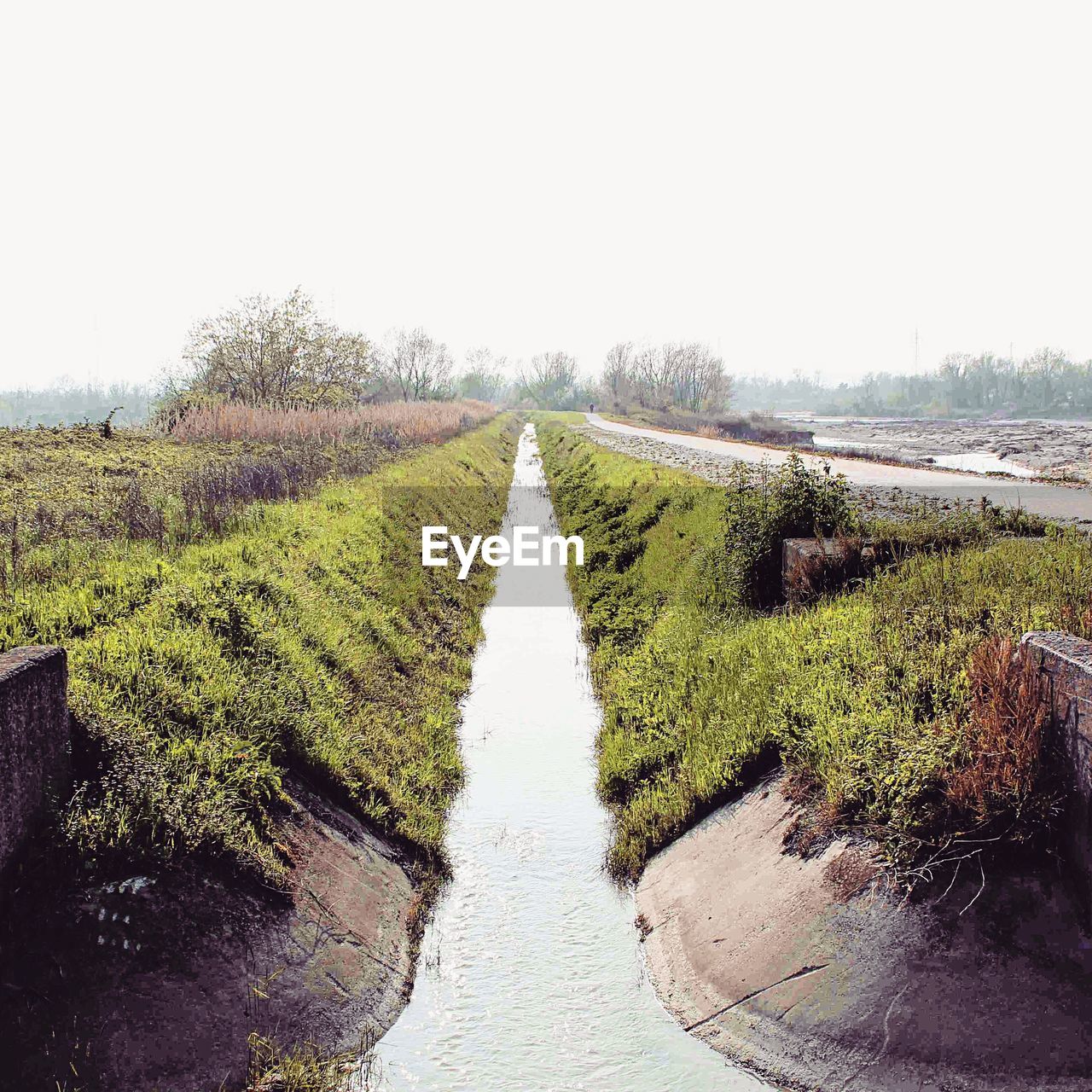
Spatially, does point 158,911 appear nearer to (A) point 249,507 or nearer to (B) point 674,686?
(B) point 674,686

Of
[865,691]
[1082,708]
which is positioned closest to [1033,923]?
[1082,708]

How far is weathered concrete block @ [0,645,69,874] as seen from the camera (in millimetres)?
4418

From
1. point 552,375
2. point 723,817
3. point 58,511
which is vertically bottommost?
point 723,817

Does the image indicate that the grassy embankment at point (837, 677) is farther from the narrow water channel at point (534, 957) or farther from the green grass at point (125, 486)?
the green grass at point (125, 486)

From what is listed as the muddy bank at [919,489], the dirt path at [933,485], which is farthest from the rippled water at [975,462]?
the muddy bank at [919,489]

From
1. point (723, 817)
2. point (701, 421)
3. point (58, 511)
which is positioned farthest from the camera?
point (701, 421)

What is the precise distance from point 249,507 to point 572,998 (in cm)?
1044

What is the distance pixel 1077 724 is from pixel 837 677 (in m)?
2.10

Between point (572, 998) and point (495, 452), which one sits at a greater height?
point (495, 452)

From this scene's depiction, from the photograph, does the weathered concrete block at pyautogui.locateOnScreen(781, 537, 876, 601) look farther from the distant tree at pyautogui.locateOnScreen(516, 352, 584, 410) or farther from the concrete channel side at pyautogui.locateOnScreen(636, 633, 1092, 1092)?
the distant tree at pyautogui.locateOnScreen(516, 352, 584, 410)

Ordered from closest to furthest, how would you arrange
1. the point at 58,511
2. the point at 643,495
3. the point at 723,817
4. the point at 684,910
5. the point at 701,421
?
the point at 684,910
the point at 723,817
the point at 58,511
the point at 643,495
the point at 701,421

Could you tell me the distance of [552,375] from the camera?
478 ft

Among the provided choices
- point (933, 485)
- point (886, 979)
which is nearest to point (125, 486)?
point (886, 979)

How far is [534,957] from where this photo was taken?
6059mm
